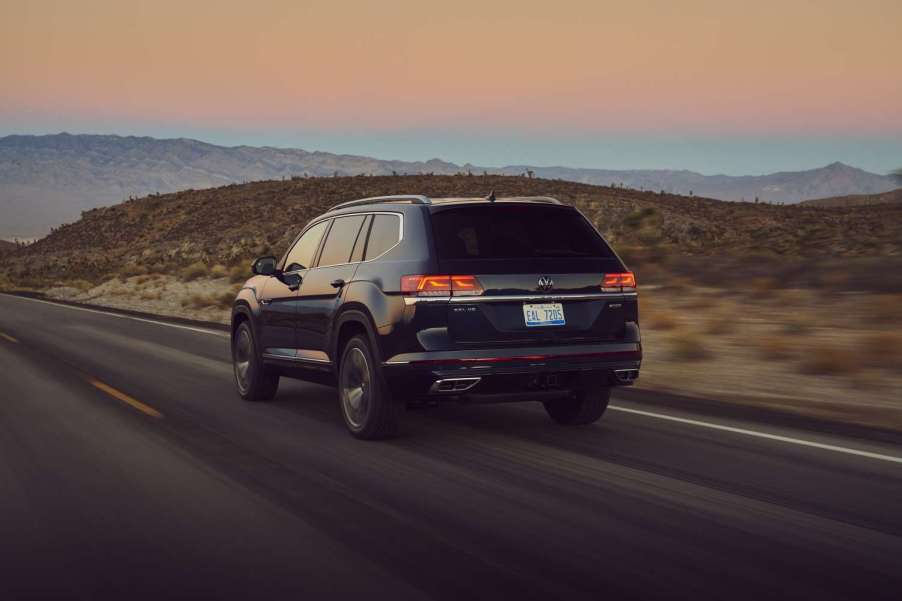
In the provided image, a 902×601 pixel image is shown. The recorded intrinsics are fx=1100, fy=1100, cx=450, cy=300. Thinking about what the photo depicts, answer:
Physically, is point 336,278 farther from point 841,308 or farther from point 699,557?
point 841,308

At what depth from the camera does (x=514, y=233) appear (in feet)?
27.9

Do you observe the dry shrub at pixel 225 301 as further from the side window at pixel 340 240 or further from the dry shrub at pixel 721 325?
the side window at pixel 340 240

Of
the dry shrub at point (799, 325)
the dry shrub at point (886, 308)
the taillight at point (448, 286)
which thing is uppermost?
the taillight at point (448, 286)

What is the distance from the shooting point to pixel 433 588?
4848 mm

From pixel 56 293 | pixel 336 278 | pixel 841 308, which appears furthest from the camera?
pixel 56 293

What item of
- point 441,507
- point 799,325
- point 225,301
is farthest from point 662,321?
point 225,301

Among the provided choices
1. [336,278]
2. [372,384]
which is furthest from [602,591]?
[336,278]

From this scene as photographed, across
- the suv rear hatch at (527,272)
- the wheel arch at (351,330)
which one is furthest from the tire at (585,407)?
the wheel arch at (351,330)

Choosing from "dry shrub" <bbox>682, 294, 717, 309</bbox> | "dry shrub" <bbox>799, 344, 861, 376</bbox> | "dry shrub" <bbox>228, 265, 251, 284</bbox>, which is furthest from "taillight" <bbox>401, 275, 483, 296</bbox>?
"dry shrub" <bbox>228, 265, 251, 284</bbox>

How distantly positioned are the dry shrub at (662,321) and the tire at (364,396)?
9486 mm

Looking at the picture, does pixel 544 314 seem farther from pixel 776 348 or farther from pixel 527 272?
pixel 776 348

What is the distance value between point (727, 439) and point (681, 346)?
6.29 metres

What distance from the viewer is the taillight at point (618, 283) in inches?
335

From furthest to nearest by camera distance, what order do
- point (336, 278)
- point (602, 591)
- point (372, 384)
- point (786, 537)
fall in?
point (336, 278) < point (372, 384) < point (786, 537) < point (602, 591)
